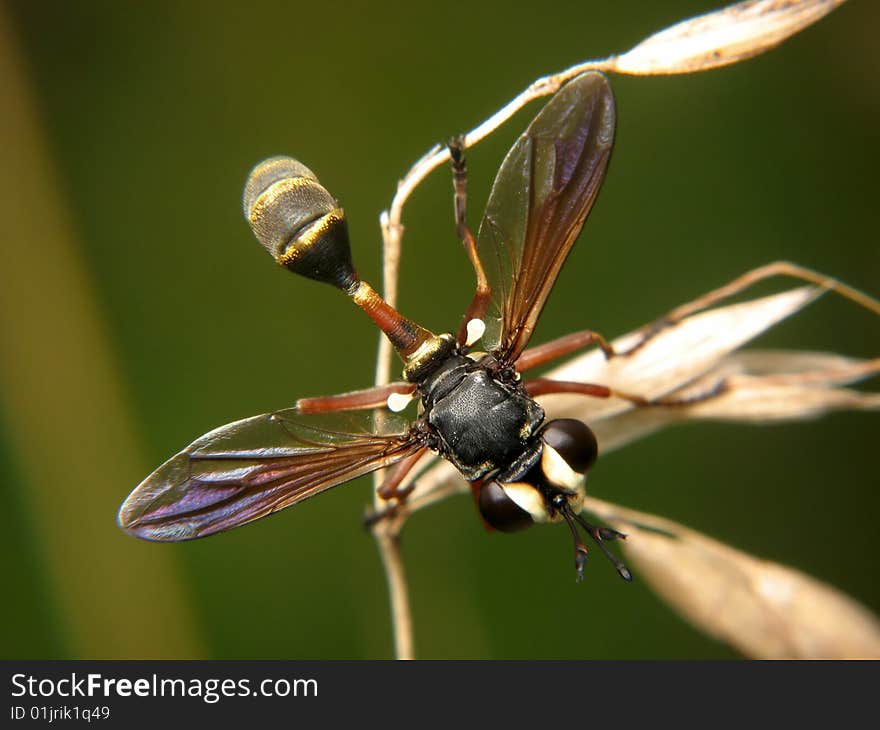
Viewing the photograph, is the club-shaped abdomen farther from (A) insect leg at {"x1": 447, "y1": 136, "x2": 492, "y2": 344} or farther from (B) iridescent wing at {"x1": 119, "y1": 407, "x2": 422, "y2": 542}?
(B) iridescent wing at {"x1": 119, "y1": 407, "x2": 422, "y2": 542}

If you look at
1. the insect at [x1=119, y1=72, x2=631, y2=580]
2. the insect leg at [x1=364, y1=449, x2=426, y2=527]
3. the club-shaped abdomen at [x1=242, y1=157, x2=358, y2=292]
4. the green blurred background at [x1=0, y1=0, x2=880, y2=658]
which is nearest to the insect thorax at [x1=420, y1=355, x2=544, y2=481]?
the insect at [x1=119, y1=72, x2=631, y2=580]

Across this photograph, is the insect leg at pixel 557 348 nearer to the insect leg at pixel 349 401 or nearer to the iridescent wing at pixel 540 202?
the iridescent wing at pixel 540 202

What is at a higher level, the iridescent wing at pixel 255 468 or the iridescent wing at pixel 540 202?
the iridescent wing at pixel 540 202

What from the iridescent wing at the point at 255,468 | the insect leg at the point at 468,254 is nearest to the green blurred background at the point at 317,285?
the insect leg at the point at 468,254

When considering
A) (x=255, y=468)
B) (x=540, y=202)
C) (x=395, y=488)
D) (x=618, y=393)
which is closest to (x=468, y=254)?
(x=540, y=202)

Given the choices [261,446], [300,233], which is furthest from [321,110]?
[261,446]

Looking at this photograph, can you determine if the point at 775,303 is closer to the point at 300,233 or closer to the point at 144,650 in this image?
the point at 300,233
